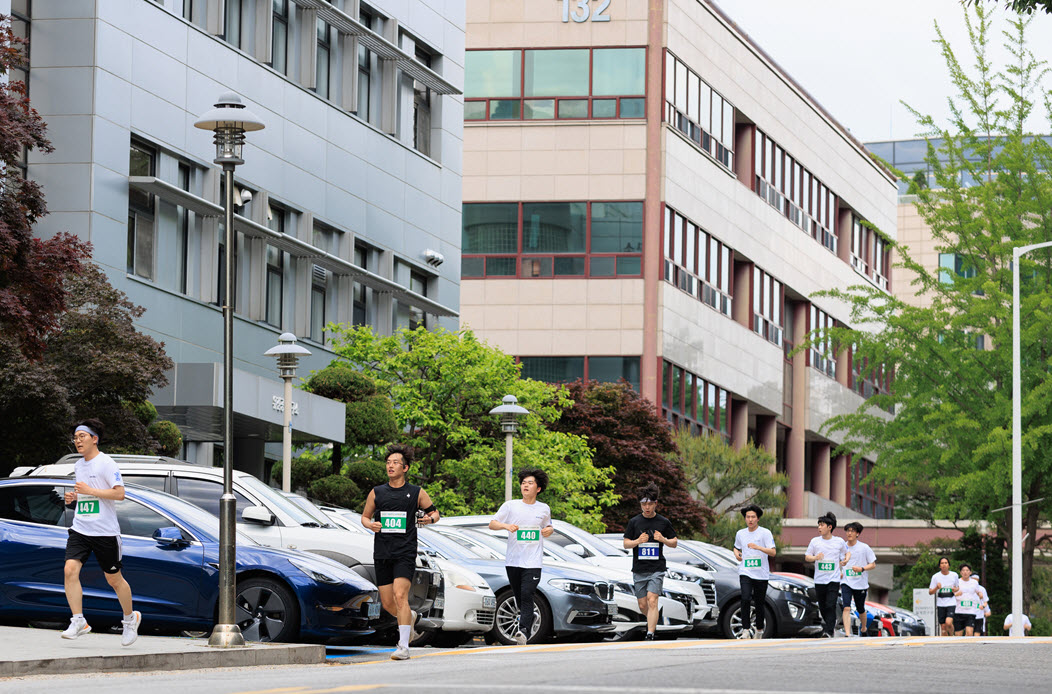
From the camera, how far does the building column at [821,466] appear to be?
7438 centimetres

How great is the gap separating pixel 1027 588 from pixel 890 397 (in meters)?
5.19

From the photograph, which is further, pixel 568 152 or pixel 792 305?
pixel 792 305

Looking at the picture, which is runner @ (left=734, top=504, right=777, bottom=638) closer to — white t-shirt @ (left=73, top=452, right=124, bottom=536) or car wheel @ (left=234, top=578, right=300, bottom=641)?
car wheel @ (left=234, top=578, right=300, bottom=641)

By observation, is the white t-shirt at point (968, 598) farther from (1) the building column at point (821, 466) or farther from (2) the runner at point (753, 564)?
(1) the building column at point (821, 466)

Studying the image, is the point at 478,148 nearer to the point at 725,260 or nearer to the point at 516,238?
the point at 516,238

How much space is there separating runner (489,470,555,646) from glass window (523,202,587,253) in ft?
132

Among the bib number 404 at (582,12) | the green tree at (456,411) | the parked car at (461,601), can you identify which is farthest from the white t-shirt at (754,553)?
the bib number 404 at (582,12)

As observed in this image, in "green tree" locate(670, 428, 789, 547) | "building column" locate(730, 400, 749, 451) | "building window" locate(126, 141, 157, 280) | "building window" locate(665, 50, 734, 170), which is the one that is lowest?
"green tree" locate(670, 428, 789, 547)

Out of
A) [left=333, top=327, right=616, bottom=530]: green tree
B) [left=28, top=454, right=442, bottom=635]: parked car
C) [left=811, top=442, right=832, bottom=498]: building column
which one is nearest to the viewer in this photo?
[left=28, top=454, right=442, bottom=635]: parked car

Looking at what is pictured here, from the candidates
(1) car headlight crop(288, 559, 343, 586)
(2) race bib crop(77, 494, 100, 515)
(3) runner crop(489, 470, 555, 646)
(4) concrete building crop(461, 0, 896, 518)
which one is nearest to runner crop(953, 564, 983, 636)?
(3) runner crop(489, 470, 555, 646)

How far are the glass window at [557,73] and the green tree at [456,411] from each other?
24.0m

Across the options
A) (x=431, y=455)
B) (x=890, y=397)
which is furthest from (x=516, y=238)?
(x=431, y=455)

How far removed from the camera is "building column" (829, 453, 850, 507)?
76188mm

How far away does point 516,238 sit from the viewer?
2379 inches
